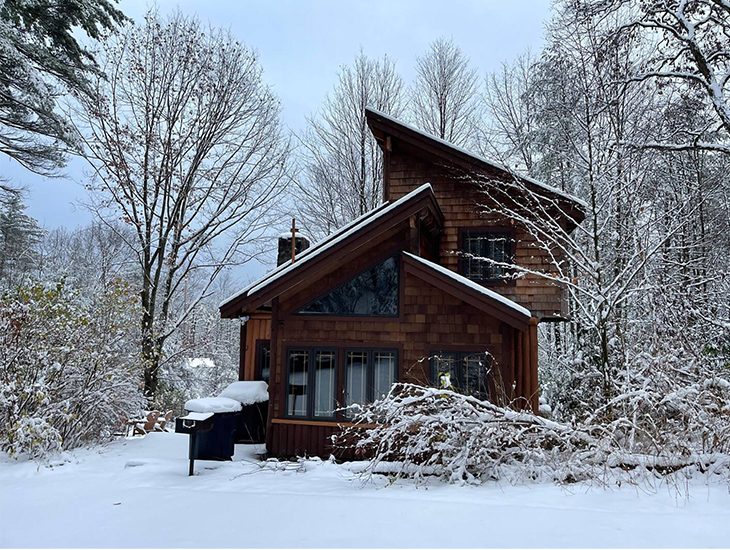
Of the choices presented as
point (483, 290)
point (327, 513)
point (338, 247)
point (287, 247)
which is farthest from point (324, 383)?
point (287, 247)

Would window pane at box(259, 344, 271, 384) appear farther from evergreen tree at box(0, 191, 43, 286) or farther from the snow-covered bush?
evergreen tree at box(0, 191, 43, 286)

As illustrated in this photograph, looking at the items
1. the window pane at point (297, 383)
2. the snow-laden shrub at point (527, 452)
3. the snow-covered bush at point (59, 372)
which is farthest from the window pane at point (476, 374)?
the snow-covered bush at point (59, 372)

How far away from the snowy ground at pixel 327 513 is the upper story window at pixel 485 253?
542 centimetres

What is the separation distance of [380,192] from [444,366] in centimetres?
1324

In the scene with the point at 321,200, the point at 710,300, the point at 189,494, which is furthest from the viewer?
the point at 321,200

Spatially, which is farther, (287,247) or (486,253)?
(287,247)

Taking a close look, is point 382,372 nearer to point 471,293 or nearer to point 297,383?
point 297,383

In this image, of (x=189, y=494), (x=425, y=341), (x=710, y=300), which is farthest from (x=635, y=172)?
(x=189, y=494)

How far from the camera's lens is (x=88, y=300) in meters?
21.9

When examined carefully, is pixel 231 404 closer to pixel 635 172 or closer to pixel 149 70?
pixel 635 172

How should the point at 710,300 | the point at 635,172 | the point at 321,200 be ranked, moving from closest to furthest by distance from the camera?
the point at 635,172 → the point at 710,300 → the point at 321,200

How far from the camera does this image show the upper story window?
10.7 metres

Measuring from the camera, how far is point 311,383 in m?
8.98

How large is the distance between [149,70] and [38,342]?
9.99 m
